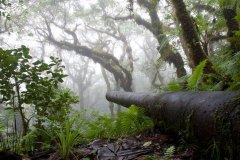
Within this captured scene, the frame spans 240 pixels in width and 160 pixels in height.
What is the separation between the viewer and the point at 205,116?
238 centimetres

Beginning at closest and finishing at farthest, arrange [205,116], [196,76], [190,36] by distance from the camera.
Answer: [205,116] → [196,76] → [190,36]

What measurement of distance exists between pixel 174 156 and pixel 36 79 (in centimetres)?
219

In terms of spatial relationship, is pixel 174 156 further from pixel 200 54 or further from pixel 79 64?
pixel 79 64

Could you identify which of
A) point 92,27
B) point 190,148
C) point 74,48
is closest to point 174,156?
point 190,148

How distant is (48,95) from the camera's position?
169 inches

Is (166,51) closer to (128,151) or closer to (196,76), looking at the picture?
(196,76)

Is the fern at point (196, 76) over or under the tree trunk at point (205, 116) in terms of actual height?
over

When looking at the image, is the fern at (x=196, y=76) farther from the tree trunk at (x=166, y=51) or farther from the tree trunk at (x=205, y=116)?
the tree trunk at (x=166, y=51)

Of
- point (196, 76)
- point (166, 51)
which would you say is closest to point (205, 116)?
point (196, 76)

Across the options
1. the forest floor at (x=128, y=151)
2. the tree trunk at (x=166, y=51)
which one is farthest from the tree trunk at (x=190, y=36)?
the tree trunk at (x=166, y=51)

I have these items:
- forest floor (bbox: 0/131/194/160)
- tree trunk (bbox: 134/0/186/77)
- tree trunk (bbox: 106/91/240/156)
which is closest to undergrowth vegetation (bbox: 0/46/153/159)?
forest floor (bbox: 0/131/194/160)

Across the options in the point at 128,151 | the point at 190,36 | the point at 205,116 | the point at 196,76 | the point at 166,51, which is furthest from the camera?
the point at 166,51

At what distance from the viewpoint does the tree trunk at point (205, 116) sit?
2.02 m

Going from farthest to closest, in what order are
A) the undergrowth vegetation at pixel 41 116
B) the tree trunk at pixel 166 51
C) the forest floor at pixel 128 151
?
the tree trunk at pixel 166 51 < the undergrowth vegetation at pixel 41 116 < the forest floor at pixel 128 151
